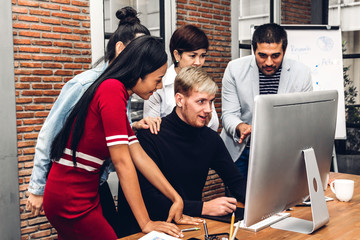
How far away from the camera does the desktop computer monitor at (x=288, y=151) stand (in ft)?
4.29

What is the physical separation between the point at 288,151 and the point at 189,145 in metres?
0.74

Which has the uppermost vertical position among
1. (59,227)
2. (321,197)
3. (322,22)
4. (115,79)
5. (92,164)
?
(322,22)

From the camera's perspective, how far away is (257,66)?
2826 millimetres

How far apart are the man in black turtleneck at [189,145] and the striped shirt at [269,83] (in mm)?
808

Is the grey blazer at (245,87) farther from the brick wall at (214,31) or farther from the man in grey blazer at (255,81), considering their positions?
the brick wall at (214,31)

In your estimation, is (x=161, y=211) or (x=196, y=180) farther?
(x=196, y=180)

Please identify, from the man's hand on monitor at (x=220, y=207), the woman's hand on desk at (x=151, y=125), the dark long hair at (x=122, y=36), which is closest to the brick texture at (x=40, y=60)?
the dark long hair at (x=122, y=36)

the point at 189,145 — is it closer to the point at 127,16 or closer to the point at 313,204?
the point at 313,204

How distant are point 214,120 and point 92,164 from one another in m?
1.21

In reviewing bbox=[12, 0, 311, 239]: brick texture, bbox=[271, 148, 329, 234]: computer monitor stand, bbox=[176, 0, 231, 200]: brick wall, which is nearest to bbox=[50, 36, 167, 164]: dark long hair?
bbox=[271, 148, 329, 234]: computer monitor stand

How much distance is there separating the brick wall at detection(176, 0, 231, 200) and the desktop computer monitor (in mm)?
3844

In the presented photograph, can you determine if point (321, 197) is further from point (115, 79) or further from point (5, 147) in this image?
point (5, 147)

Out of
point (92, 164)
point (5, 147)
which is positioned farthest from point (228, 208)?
point (5, 147)

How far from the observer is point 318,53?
4.70m
